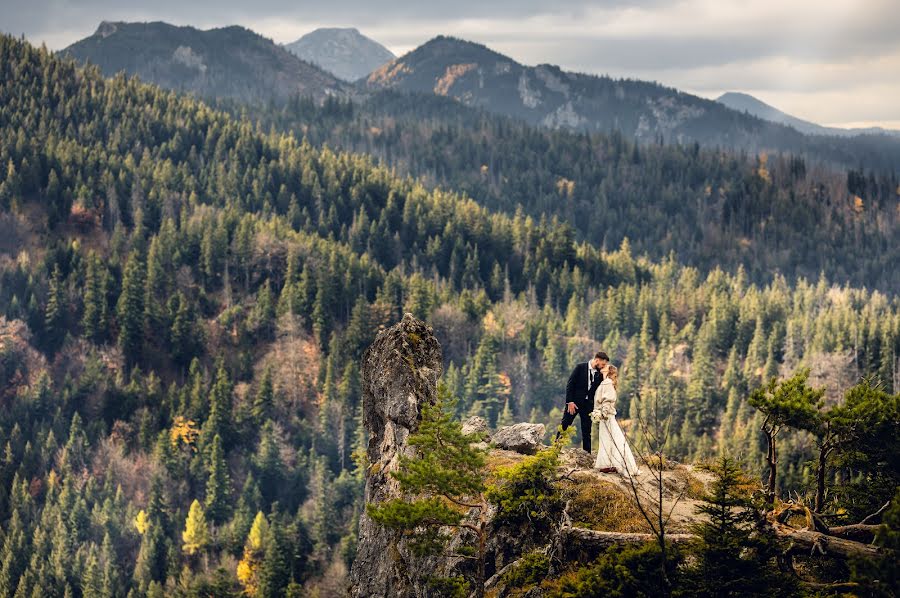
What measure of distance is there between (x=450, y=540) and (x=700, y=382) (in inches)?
5676

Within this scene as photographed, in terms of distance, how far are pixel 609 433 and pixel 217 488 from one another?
133 m

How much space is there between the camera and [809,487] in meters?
40.5

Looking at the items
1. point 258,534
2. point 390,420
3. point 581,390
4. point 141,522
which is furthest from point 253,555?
point 581,390

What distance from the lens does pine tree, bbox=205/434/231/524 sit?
16050cm

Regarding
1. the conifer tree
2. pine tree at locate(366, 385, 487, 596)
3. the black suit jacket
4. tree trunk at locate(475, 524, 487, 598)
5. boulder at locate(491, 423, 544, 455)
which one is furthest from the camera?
boulder at locate(491, 423, 544, 455)

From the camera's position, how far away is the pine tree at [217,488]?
160 m

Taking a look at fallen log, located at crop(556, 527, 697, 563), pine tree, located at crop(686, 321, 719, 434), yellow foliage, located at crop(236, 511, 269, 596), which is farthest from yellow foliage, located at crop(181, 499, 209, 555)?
fallen log, located at crop(556, 527, 697, 563)

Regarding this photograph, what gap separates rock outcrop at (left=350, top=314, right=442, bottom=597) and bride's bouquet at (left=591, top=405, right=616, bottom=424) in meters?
8.70

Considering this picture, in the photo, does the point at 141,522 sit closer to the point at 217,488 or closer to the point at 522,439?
the point at 217,488

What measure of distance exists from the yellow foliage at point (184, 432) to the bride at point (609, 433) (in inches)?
5795

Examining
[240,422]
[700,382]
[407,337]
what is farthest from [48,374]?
[407,337]

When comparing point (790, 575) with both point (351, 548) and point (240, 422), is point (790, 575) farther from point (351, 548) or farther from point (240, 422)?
point (240, 422)

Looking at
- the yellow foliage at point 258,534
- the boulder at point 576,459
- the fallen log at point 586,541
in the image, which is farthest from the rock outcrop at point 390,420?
the yellow foliage at point 258,534

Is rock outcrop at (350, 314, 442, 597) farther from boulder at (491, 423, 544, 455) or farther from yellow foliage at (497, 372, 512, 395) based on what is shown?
yellow foliage at (497, 372, 512, 395)
